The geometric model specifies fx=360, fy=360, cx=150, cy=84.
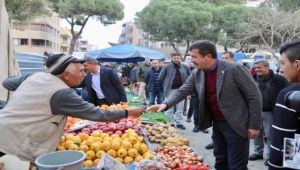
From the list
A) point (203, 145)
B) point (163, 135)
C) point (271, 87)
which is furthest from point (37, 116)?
point (203, 145)

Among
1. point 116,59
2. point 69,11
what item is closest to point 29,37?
point 69,11

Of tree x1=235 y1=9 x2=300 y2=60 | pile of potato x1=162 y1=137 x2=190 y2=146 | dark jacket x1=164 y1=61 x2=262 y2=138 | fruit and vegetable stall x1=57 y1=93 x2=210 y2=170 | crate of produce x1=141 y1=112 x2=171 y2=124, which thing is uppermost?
tree x1=235 y1=9 x2=300 y2=60

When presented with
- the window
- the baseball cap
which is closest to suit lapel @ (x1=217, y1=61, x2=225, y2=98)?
the baseball cap

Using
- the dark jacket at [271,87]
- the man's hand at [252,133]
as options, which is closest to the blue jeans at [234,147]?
the man's hand at [252,133]

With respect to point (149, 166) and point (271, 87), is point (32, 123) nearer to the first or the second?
point (149, 166)

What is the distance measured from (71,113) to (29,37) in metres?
63.6

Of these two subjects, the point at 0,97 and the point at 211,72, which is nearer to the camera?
the point at 211,72

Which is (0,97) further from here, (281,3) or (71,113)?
(281,3)

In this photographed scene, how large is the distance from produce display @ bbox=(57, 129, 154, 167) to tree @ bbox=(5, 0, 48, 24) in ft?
46.9

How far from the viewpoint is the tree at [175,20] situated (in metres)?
33.6

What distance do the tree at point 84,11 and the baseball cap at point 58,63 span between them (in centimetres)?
3262

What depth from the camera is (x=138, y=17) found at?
37.4 meters

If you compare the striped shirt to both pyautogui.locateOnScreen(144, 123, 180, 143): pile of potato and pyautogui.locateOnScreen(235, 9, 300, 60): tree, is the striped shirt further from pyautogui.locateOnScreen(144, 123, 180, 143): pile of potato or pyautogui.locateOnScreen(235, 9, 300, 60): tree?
pyautogui.locateOnScreen(235, 9, 300, 60): tree

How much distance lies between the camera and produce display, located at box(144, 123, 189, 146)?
5971 millimetres
